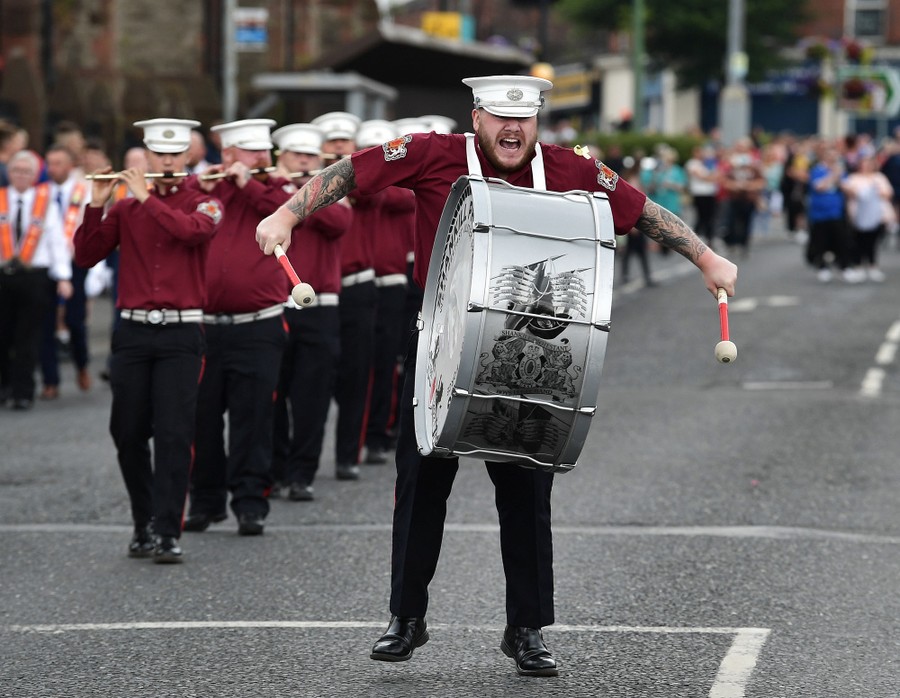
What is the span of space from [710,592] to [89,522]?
3.49 meters

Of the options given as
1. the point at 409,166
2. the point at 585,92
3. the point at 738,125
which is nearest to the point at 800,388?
the point at 409,166

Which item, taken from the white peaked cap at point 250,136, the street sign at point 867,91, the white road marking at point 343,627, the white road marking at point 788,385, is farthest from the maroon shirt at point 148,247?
the street sign at point 867,91

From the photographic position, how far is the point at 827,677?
6.29 meters

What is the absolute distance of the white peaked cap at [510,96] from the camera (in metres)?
6.06

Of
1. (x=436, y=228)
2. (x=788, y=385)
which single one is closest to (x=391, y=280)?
(x=788, y=385)

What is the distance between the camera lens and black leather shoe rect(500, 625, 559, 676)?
247 inches

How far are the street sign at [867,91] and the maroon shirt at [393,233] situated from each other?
30.5 meters

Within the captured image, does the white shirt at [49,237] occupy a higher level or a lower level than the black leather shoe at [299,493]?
higher

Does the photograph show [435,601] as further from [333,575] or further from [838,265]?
[838,265]

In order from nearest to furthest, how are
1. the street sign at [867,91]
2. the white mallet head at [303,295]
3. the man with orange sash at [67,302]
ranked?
1. the white mallet head at [303,295]
2. the man with orange sash at [67,302]
3. the street sign at [867,91]

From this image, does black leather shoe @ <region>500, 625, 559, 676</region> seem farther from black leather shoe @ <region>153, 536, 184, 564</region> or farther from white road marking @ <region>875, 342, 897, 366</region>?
white road marking @ <region>875, 342, 897, 366</region>

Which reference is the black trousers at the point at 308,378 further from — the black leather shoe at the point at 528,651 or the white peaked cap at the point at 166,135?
the black leather shoe at the point at 528,651

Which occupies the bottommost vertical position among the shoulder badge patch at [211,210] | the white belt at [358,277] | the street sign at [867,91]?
the street sign at [867,91]

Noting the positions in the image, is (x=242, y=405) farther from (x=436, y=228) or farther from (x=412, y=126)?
(x=412, y=126)
